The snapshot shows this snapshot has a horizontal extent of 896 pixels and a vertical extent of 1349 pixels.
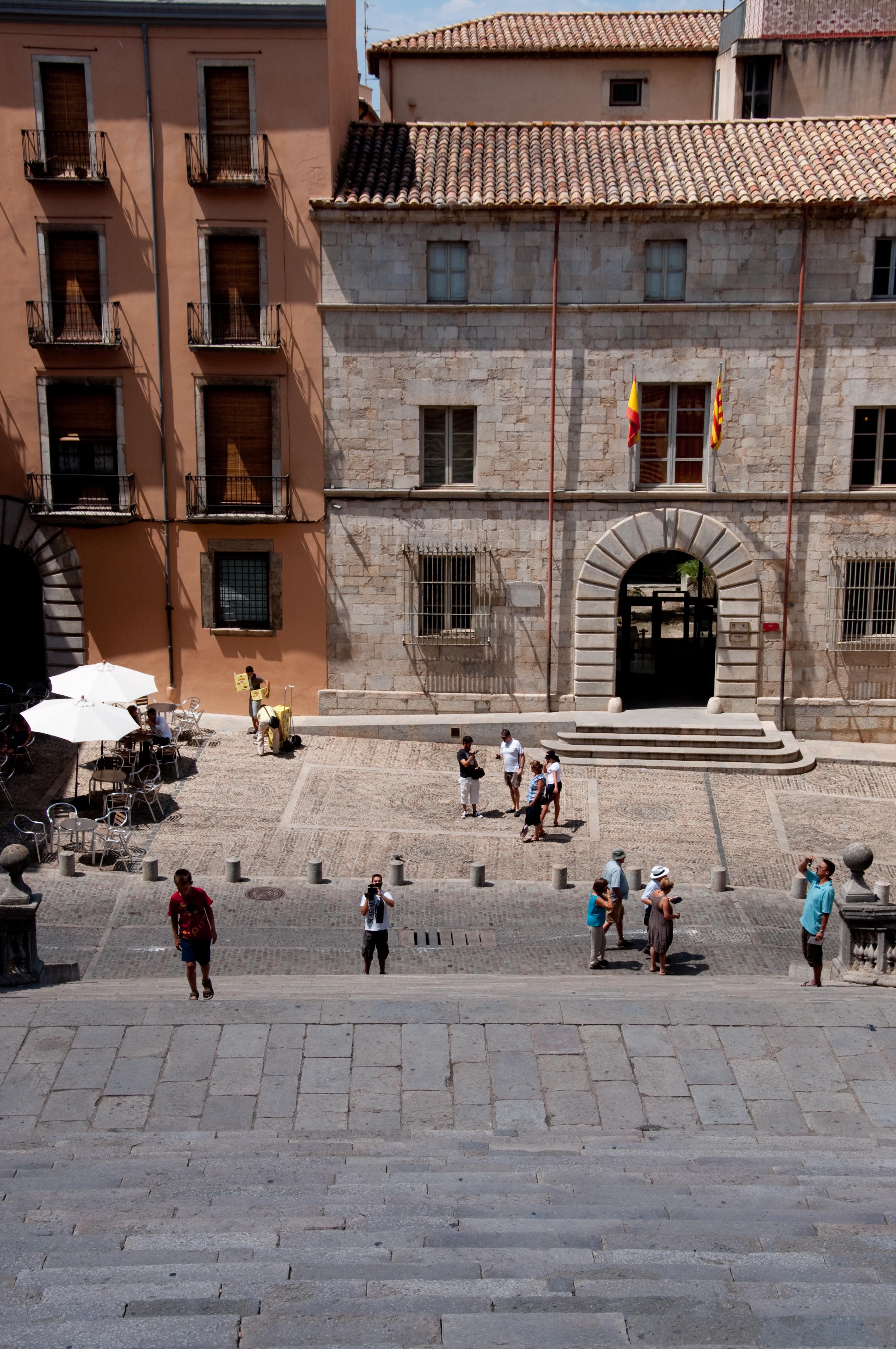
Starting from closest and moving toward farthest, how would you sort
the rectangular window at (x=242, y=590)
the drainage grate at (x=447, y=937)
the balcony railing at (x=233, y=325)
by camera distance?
1. the drainage grate at (x=447, y=937)
2. the balcony railing at (x=233, y=325)
3. the rectangular window at (x=242, y=590)

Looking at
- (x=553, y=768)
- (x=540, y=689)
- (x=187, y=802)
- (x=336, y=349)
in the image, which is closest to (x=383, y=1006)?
(x=553, y=768)

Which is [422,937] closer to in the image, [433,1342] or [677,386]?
[433,1342]

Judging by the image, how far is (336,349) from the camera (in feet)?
83.3

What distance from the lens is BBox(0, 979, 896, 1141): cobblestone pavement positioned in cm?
1002

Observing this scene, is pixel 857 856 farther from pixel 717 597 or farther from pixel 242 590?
pixel 242 590

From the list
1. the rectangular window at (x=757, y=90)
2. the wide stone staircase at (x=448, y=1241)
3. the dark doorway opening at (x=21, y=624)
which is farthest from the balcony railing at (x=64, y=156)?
the wide stone staircase at (x=448, y=1241)

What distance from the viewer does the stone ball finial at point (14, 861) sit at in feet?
44.0

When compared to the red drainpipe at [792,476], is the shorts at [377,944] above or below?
below

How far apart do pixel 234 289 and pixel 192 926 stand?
1623cm

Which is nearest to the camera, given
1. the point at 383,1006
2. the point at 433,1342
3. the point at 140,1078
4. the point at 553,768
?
the point at 433,1342

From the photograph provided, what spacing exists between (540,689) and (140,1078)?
16706 mm

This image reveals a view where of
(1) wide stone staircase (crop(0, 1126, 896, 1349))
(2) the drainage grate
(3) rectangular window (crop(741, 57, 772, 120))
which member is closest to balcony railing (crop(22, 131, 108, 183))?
(3) rectangular window (crop(741, 57, 772, 120))

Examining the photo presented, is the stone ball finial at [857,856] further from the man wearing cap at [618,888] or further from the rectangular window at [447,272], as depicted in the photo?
the rectangular window at [447,272]

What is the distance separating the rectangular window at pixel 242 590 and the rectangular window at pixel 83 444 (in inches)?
102
